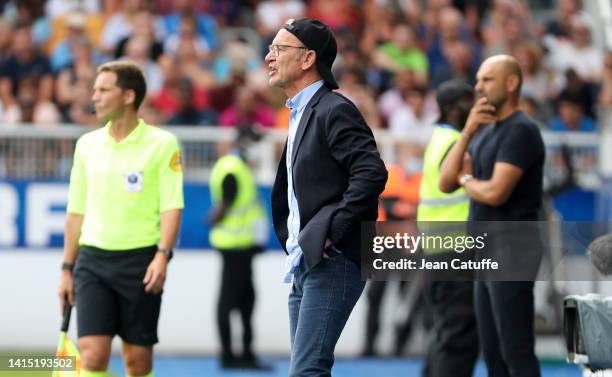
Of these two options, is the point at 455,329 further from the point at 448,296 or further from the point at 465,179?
the point at 465,179

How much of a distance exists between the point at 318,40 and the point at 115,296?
2201 mm

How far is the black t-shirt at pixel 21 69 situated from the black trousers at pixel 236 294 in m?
3.33

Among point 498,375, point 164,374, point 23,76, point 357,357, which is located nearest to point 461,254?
point 498,375

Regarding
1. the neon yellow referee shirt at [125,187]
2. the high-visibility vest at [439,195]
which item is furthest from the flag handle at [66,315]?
the high-visibility vest at [439,195]

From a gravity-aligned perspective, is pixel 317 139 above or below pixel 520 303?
above

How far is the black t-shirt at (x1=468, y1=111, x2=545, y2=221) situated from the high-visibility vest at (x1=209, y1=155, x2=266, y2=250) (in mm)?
5066

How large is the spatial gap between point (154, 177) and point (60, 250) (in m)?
6.04

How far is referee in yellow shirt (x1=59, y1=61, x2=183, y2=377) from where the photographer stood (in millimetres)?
8125

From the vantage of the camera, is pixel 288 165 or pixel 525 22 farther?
pixel 525 22

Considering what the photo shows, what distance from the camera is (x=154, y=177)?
8312 millimetres

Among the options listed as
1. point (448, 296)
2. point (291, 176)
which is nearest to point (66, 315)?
point (291, 176)

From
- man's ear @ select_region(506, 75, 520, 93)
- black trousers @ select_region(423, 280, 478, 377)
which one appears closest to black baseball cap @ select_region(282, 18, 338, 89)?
man's ear @ select_region(506, 75, 520, 93)

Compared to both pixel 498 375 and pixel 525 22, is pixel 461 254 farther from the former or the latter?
pixel 525 22

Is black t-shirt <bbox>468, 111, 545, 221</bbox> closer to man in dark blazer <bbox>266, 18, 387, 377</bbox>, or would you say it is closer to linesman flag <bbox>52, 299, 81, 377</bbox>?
man in dark blazer <bbox>266, 18, 387, 377</bbox>
